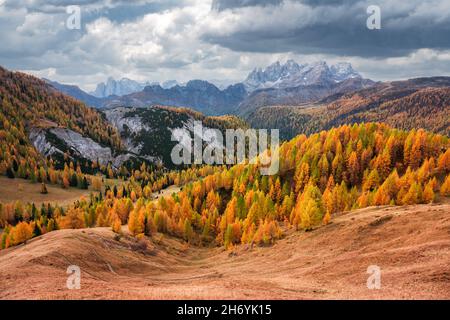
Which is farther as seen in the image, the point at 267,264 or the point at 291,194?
the point at 291,194

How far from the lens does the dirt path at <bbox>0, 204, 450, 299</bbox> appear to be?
42750mm

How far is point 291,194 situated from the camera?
125562mm

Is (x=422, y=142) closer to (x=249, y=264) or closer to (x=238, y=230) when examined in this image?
(x=238, y=230)

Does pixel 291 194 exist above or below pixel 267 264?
above

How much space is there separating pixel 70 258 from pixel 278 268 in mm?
40713

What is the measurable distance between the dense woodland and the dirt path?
916 cm

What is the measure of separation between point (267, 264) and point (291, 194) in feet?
182

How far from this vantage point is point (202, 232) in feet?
386

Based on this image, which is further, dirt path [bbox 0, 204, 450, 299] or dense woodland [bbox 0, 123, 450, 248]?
dense woodland [bbox 0, 123, 450, 248]

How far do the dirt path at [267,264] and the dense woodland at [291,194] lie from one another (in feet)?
30.1

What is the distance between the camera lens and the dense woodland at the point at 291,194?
95688 millimetres

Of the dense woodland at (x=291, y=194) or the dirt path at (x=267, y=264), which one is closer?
the dirt path at (x=267, y=264)

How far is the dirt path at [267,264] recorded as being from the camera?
42.8m
